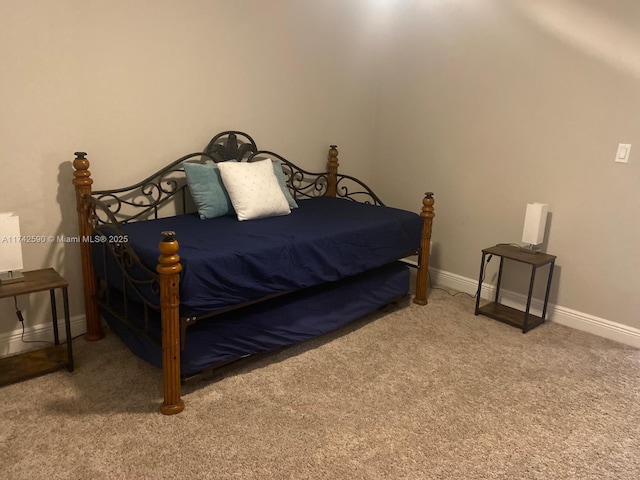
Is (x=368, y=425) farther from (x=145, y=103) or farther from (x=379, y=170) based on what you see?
(x=379, y=170)

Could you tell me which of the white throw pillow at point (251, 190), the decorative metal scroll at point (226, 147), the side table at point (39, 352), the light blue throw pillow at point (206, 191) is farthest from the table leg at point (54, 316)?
the decorative metal scroll at point (226, 147)

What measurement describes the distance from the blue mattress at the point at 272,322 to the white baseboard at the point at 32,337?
216mm

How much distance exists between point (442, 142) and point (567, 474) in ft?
7.80

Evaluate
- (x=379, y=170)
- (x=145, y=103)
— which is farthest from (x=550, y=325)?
(x=145, y=103)

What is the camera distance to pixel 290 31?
3.34 meters

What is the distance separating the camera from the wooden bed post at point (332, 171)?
3746 millimetres

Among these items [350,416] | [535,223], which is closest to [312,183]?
[535,223]

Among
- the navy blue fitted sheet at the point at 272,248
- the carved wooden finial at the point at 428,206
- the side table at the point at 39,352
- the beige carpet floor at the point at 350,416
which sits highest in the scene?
the carved wooden finial at the point at 428,206

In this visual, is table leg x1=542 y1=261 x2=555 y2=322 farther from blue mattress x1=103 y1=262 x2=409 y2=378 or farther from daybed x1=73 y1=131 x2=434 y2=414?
blue mattress x1=103 y1=262 x2=409 y2=378

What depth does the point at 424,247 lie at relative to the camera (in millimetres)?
3285

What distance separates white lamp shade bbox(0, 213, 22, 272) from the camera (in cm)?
222

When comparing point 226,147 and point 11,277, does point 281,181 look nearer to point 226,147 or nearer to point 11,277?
point 226,147

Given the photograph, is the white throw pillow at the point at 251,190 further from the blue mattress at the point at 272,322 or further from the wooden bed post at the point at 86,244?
the wooden bed post at the point at 86,244

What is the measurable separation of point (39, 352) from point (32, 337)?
13 cm
